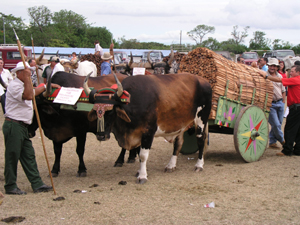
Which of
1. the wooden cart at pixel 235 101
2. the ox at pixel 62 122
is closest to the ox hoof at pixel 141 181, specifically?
the ox at pixel 62 122

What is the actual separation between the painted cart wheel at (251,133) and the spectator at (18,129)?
367cm

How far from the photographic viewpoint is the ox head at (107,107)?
5504 mm

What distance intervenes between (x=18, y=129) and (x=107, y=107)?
1300mm

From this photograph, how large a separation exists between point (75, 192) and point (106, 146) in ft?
12.2

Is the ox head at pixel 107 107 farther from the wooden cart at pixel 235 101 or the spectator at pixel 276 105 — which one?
the spectator at pixel 276 105

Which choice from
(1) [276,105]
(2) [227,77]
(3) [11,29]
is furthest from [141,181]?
(3) [11,29]

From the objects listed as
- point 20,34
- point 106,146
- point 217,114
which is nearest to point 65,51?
point 20,34

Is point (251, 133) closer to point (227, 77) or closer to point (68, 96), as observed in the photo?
point (227, 77)

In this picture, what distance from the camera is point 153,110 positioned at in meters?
6.09

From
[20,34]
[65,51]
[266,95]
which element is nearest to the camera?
[266,95]

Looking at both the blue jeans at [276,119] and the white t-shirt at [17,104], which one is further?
the blue jeans at [276,119]

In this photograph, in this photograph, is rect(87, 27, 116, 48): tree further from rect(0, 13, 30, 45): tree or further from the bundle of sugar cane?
the bundle of sugar cane

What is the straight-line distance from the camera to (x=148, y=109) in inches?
237

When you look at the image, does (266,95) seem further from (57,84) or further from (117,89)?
(57,84)
